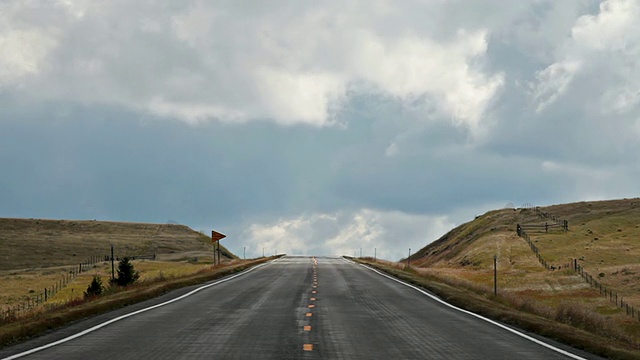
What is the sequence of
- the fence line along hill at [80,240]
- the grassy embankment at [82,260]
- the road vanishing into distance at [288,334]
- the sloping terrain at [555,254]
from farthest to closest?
1. the fence line along hill at [80,240]
2. the sloping terrain at [555,254]
3. the grassy embankment at [82,260]
4. the road vanishing into distance at [288,334]

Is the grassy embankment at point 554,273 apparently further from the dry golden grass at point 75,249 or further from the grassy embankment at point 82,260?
the dry golden grass at point 75,249

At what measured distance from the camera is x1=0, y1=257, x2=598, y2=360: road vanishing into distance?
39.8ft

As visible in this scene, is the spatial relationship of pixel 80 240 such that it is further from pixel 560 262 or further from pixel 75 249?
pixel 560 262

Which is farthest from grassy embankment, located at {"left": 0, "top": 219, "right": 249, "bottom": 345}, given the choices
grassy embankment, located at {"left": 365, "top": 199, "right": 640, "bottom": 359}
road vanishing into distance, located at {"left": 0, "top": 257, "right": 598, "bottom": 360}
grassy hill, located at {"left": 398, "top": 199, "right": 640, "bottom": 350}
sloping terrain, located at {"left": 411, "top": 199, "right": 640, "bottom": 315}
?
sloping terrain, located at {"left": 411, "top": 199, "right": 640, "bottom": 315}

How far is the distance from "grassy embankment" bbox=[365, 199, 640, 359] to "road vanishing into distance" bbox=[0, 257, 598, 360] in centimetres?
179

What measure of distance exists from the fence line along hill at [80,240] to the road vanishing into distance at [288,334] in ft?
337

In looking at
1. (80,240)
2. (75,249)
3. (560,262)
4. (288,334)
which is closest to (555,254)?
(560,262)

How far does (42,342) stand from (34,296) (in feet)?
184

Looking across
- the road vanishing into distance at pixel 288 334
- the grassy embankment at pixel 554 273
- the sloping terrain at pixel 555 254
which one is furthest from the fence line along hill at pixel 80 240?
the road vanishing into distance at pixel 288 334

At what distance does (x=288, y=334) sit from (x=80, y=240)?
141 metres

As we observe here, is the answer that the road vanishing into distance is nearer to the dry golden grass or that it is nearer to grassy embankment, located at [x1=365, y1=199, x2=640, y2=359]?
grassy embankment, located at [x1=365, y1=199, x2=640, y2=359]

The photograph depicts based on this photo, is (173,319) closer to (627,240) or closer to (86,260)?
(627,240)

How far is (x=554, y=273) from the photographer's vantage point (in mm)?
70250

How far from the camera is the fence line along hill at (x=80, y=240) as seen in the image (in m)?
123
